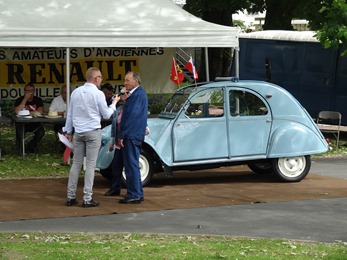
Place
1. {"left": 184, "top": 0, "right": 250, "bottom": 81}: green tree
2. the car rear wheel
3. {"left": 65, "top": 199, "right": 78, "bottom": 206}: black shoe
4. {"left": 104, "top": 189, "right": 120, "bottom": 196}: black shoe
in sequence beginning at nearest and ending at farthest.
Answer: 1. {"left": 65, "top": 199, "right": 78, "bottom": 206}: black shoe
2. {"left": 104, "top": 189, "right": 120, "bottom": 196}: black shoe
3. the car rear wheel
4. {"left": 184, "top": 0, "right": 250, "bottom": 81}: green tree

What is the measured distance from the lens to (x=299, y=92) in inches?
843

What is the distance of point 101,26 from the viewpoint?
15.7 m

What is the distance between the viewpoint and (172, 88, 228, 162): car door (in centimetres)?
1345

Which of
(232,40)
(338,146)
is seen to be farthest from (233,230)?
(338,146)

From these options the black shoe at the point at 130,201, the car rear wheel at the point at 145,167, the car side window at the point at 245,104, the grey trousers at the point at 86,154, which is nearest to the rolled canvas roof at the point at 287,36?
the car side window at the point at 245,104

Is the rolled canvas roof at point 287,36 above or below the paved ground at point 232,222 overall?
above

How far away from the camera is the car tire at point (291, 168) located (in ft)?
45.7

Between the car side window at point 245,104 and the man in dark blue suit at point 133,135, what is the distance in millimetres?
2224

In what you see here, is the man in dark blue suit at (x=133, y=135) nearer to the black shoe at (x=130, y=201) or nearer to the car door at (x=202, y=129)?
the black shoe at (x=130, y=201)

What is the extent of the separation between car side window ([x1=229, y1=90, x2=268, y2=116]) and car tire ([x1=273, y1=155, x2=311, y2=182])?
2.75 ft

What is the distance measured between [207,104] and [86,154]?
2822 mm

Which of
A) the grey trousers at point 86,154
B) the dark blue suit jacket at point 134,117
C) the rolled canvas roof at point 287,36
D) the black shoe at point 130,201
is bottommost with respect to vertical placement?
the black shoe at point 130,201

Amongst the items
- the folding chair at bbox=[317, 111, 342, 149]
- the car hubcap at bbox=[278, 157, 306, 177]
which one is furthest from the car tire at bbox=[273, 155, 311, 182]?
the folding chair at bbox=[317, 111, 342, 149]

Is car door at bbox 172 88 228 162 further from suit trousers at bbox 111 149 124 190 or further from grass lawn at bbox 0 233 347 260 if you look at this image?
grass lawn at bbox 0 233 347 260
